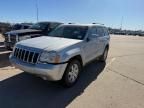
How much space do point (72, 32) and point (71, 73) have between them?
1.67 m

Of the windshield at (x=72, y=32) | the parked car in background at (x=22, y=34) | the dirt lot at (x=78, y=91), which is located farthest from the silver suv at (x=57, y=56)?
the parked car in background at (x=22, y=34)

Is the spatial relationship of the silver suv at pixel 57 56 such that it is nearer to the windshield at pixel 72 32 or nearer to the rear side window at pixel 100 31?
the windshield at pixel 72 32

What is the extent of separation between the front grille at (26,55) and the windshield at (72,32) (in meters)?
1.69

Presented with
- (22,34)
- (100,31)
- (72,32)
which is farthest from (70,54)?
(22,34)

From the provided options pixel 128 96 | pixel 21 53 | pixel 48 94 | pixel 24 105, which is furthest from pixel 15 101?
pixel 128 96

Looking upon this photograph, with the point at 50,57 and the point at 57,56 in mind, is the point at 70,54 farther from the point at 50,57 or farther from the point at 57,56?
the point at 50,57

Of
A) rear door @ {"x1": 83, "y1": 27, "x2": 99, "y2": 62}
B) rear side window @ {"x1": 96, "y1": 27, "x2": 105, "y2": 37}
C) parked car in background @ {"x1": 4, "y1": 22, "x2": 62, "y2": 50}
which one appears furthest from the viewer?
parked car in background @ {"x1": 4, "y1": 22, "x2": 62, "y2": 50}

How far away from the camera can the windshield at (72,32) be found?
6039 mm

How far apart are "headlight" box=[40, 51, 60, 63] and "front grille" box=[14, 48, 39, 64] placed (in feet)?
0.56

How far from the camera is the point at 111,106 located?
4.23m

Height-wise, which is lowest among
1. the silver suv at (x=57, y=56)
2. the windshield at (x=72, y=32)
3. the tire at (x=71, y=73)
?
the tire at (x=71, y=73)

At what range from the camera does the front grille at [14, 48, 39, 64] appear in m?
4.67

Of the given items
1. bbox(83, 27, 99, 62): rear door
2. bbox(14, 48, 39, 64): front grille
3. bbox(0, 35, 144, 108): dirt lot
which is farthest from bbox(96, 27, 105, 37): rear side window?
bbox(14, 48, 39, 64): front grille

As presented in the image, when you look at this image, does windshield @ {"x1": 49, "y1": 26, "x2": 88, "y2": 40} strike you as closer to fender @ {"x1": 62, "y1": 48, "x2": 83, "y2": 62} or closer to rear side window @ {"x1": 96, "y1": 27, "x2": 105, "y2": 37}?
fender @ {"x1": 62, "y1": 48, "x2": 83, "y2": 62}
